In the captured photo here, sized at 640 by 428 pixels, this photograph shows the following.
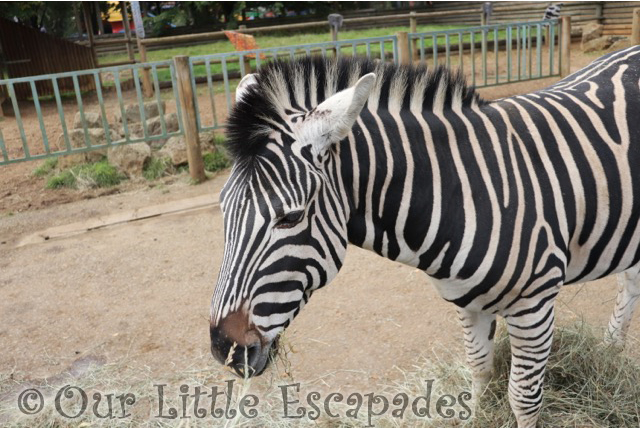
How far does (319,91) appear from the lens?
2.21m

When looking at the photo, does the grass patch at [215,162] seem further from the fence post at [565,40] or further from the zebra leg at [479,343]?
the fence post at [565,40]

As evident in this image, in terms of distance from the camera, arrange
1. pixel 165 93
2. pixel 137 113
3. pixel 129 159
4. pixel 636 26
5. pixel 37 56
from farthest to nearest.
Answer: pixel 37 56, pixel 165 93, pixel 636 26, pixel 137 113, pixel 129 159

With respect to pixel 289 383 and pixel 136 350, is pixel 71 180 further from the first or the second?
pixel 289 383

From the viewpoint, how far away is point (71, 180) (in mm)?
7750

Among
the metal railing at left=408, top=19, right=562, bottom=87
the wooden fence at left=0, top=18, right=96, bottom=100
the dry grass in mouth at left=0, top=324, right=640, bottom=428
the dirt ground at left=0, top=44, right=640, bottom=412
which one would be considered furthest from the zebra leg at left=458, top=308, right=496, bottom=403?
the wooden fence at left=0, top=18, right=96, bottom=100

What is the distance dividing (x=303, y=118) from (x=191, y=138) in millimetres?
5636

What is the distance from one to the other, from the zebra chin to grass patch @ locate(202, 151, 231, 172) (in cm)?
614

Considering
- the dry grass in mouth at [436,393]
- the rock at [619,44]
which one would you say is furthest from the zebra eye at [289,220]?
the rock at [619,44]

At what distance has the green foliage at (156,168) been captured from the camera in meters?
7.79

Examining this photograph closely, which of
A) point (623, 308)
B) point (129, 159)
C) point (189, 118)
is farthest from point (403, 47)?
point (623, 308)

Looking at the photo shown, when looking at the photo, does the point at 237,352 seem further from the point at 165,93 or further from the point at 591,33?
the point at 591,33

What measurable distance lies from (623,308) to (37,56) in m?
14.6

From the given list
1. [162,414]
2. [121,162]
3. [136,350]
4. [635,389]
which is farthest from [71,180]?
[635,389]

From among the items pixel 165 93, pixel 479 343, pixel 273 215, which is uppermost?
pixel 273 215
